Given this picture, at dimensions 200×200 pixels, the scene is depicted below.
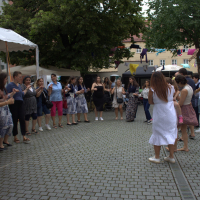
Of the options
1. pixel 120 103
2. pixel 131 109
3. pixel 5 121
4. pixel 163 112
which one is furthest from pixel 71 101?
pixel 163 112

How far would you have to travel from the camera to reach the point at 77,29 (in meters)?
15.2

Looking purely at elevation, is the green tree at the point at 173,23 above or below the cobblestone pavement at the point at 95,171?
above

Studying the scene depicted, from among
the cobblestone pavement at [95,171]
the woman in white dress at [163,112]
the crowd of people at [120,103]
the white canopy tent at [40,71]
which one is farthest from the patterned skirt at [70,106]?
the woman in white dress at [163,112]

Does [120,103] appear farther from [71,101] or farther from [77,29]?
[77,29]

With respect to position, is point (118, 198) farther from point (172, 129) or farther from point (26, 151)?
point (26, 151)

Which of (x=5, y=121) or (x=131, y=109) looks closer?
(x=5, y=121)

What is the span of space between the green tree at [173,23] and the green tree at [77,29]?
30.0 feet

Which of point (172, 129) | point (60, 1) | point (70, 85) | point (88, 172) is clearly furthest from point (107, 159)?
point (60, 1)

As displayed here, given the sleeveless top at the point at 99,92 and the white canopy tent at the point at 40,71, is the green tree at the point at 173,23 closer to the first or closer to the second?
the white canopy tent at the point at 40,71

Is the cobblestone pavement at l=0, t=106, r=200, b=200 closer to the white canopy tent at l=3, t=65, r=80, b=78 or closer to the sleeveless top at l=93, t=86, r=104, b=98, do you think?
the sleeveless top at l=93, t=86, r=104, b=98

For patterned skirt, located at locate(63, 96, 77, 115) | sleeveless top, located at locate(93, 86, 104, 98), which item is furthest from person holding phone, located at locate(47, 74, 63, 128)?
sleeveless top, located at locate(93, 86, 104, 98)

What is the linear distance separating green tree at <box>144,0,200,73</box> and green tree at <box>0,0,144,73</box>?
30.0ft

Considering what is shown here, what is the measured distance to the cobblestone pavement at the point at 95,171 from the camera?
3744 millimetres

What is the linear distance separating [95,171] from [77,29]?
1181 centimetres
